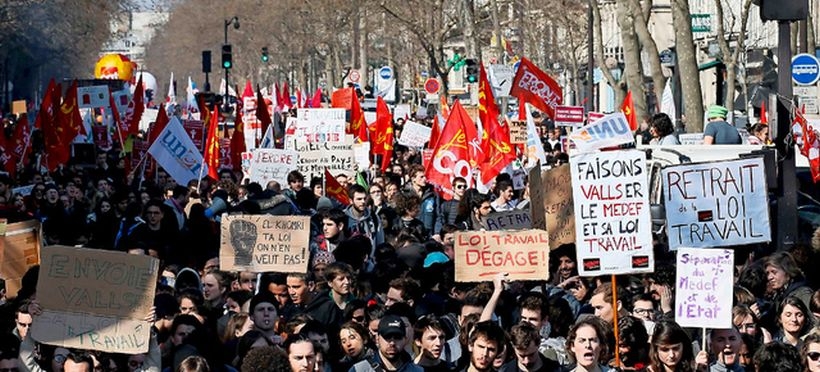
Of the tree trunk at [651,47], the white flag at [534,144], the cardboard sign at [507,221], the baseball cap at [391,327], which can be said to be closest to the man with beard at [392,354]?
the baseball cap at [391,327]

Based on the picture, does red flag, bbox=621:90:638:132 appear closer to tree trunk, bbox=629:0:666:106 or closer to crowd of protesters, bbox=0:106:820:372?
tree trunk, bbox=629:0:666:106

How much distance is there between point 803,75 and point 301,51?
6612cm

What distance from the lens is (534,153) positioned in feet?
72.3

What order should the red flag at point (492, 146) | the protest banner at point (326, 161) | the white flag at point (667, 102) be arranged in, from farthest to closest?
the white flag at point (667, 102) < the protest banner at point (326, 161) < the red flag at point (492, 146)

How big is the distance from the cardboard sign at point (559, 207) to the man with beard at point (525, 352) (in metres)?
2.54

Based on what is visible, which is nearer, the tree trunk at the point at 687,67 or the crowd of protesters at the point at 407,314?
the crowd of protesters at the point at 407,314

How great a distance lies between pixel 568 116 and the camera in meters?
27.9

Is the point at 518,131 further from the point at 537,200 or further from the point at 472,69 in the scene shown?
the point at 472,69

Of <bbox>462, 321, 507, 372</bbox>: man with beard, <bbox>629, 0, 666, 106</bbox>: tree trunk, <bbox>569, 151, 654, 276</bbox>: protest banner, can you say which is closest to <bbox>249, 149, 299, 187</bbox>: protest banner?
<bbox>569, 151, 654, 276</bbox>: protest banner

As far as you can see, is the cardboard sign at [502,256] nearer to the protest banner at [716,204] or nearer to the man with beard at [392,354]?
the protest banner at [716,204]

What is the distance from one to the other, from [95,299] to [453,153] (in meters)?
11.6

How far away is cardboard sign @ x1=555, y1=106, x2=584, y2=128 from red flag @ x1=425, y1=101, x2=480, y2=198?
5966mm

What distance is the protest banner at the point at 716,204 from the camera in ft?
39.0

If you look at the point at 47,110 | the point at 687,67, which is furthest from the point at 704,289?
the point at 687,67
